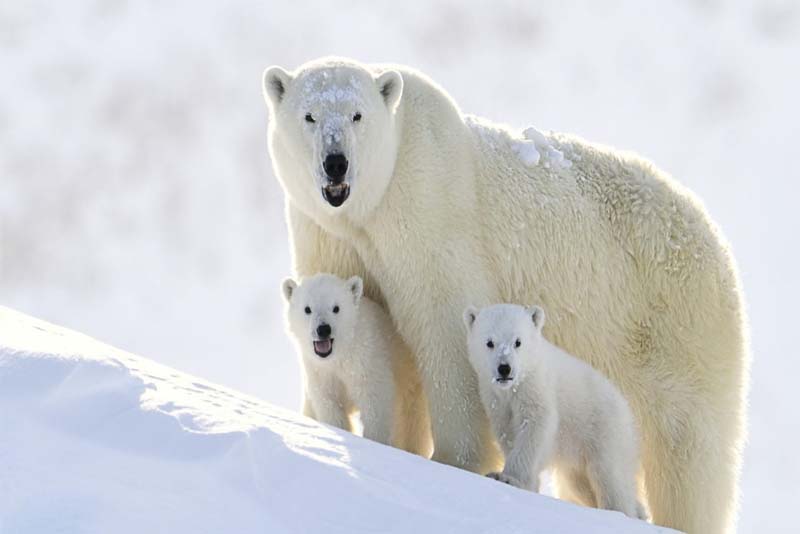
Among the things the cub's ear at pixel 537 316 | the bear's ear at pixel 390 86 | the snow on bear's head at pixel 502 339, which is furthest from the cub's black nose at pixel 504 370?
the bear's ear at pixel 390 86

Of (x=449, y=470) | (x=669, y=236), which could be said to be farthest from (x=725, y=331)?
(x=449, y=470)

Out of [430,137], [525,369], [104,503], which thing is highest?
[430,137]

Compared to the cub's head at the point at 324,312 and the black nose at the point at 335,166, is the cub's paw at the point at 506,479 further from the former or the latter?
the black nose at the point at 335,166

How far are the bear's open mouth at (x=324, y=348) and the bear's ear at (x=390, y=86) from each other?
121cm

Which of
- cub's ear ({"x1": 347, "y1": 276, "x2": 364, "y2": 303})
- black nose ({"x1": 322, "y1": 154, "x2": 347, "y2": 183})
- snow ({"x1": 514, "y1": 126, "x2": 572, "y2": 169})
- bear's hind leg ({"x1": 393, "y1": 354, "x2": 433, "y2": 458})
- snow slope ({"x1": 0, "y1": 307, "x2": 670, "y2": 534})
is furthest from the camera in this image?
snow ({"x1": 514, "y1": 126, "x2": 572, "y2": 169})

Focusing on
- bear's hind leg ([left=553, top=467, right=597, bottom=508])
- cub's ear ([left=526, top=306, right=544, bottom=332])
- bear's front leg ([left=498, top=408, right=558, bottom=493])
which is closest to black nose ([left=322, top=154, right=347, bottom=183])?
cub's ear ([left=526, top=306, right=544, bottom=332])

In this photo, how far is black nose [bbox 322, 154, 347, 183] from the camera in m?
5.79

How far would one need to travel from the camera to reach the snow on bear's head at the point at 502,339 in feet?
18.6

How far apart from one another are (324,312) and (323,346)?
17 centimetres

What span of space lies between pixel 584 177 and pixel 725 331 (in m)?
1.18

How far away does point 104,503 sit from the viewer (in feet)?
12.6

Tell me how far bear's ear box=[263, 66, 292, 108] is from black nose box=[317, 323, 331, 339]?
115 cm

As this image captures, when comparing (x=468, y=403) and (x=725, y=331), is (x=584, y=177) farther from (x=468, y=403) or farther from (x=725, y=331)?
(x=468, y=403)

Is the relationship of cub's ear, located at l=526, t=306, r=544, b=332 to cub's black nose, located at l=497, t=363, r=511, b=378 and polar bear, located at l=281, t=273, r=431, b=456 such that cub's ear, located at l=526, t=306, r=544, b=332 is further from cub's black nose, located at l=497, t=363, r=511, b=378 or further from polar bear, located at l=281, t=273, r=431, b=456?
polar bear, located at l=281, t=273, r=431, b=456
